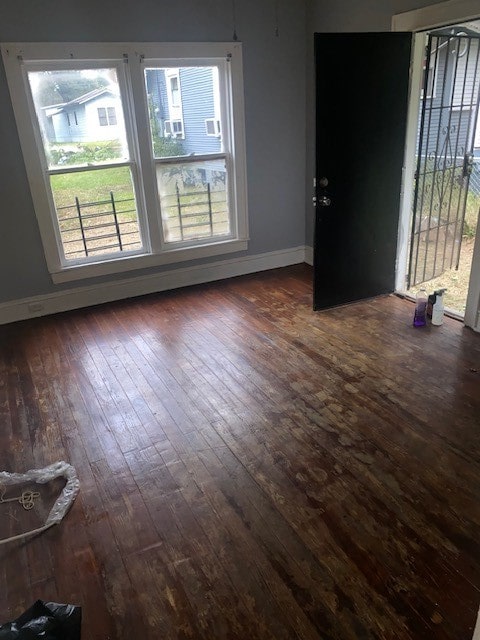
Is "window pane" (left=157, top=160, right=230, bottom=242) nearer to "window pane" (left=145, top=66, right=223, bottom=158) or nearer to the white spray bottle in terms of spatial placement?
"window pane" (left=145, top=66, right=223, bottom=158)

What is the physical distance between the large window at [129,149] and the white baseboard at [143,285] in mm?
159

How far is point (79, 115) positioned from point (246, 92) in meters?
1.51

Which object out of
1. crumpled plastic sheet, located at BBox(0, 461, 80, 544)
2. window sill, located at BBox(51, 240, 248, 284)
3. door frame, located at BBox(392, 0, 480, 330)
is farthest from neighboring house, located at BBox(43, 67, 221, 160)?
crumpled plastic sheet, located at BBox(0, 461, 80, 544)

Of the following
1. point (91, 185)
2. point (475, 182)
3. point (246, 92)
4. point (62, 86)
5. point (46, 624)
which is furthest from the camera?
point (475, 182)

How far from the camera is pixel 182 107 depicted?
4.03 m

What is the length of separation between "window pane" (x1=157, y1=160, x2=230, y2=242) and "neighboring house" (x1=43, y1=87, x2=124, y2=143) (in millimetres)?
538

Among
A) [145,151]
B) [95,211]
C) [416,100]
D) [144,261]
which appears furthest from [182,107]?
[416,100]

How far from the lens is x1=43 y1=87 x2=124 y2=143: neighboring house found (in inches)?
144

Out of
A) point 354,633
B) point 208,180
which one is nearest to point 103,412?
point 354,633

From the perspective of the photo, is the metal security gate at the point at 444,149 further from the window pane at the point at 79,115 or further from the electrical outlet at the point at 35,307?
the electrical outlet at the point at 35,307

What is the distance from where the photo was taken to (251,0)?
4000mm

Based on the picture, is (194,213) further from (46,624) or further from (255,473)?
(46,624)

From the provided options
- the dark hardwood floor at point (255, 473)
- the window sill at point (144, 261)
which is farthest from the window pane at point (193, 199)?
the dark hardwood floor at point (255, 473)

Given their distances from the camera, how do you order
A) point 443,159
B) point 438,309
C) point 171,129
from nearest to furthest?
1. point 438,309
2. point 443,159
3. point 171,129
